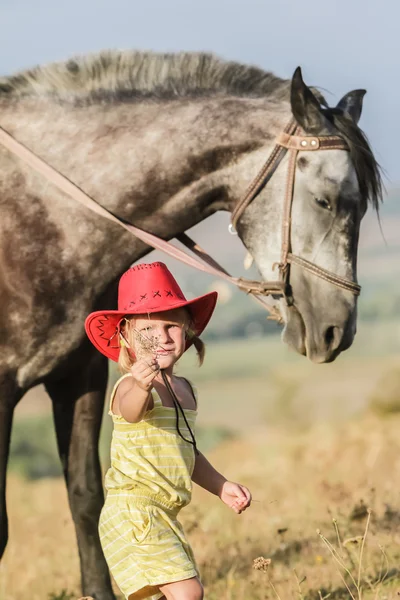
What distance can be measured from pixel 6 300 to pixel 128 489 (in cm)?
149

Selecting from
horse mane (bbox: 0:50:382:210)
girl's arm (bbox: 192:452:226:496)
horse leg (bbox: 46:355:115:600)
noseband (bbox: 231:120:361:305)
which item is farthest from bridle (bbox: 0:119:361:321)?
girl's arm (bbox: 192:452:226:496)

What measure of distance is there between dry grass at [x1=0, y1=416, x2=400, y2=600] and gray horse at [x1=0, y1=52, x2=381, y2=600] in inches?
48.2

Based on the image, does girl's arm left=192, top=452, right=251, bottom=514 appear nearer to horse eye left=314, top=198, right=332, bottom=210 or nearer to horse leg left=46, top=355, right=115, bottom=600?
horse eye left=314, top=198, right=332, bottom=210

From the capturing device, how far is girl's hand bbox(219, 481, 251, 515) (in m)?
4.07

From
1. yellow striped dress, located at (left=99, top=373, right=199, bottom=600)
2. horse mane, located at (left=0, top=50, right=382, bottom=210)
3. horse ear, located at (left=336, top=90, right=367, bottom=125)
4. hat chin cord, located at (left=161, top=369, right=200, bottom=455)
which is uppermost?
horse ear, located at (left=336, top=90, right=367, bottom=125)

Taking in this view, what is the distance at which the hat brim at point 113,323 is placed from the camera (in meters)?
4.14

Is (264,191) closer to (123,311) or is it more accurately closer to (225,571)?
(123,311)

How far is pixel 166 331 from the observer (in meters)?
3.99

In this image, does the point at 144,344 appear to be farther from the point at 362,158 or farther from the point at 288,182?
the point at 362,158

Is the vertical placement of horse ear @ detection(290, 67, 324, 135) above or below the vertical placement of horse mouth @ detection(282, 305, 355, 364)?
above

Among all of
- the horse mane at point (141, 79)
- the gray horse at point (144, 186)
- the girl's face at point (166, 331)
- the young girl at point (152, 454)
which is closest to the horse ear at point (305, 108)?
the gray horse at point (144, 186)

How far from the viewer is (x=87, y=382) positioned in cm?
579

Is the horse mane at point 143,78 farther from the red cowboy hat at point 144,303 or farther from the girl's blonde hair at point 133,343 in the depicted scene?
the girl's blonde hair at point 133,343

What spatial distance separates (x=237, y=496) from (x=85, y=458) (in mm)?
1941
